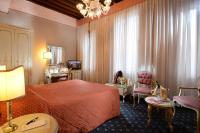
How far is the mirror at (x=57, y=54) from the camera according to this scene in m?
5.68

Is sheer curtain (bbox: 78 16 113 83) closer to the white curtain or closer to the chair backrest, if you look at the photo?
the white curtain

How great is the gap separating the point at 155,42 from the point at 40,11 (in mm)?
4417

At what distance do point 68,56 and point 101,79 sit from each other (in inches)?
79.7

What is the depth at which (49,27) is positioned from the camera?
562 cm

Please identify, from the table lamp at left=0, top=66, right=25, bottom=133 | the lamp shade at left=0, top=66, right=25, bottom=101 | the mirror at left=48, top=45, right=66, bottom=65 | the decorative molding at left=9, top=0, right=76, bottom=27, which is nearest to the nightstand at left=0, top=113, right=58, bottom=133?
the table lamp at left=0, top=66, right=25, bottom=133

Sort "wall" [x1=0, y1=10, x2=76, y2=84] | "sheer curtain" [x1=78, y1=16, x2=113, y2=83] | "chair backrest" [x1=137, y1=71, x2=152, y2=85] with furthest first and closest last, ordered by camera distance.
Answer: "sheer curtain" [x1=78, y1=16, x2=113, y2=83] < "wall" [x1=0, y1=10, x2=76, y2=84] < "chair backrest" [x1=137, y1=71, x2=152, y2=85]

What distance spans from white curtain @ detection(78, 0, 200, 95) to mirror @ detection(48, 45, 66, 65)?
173 centimetres

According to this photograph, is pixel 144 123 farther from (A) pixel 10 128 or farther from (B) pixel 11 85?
(B) pixel 11 85

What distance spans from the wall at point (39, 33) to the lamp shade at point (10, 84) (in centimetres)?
426

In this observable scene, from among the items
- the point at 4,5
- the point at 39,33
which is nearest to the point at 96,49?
the point at 39,33

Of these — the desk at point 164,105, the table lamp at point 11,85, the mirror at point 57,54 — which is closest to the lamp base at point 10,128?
the table lamp at point 11,85

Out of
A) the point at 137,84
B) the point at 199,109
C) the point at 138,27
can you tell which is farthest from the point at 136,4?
the point at 199,109

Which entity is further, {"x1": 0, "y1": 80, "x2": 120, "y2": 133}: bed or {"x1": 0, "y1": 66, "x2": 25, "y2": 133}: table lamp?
{"x1": 0, "y1": 80, "x2": 120, "y2": 133}: bed

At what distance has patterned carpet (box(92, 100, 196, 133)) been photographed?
251cm
